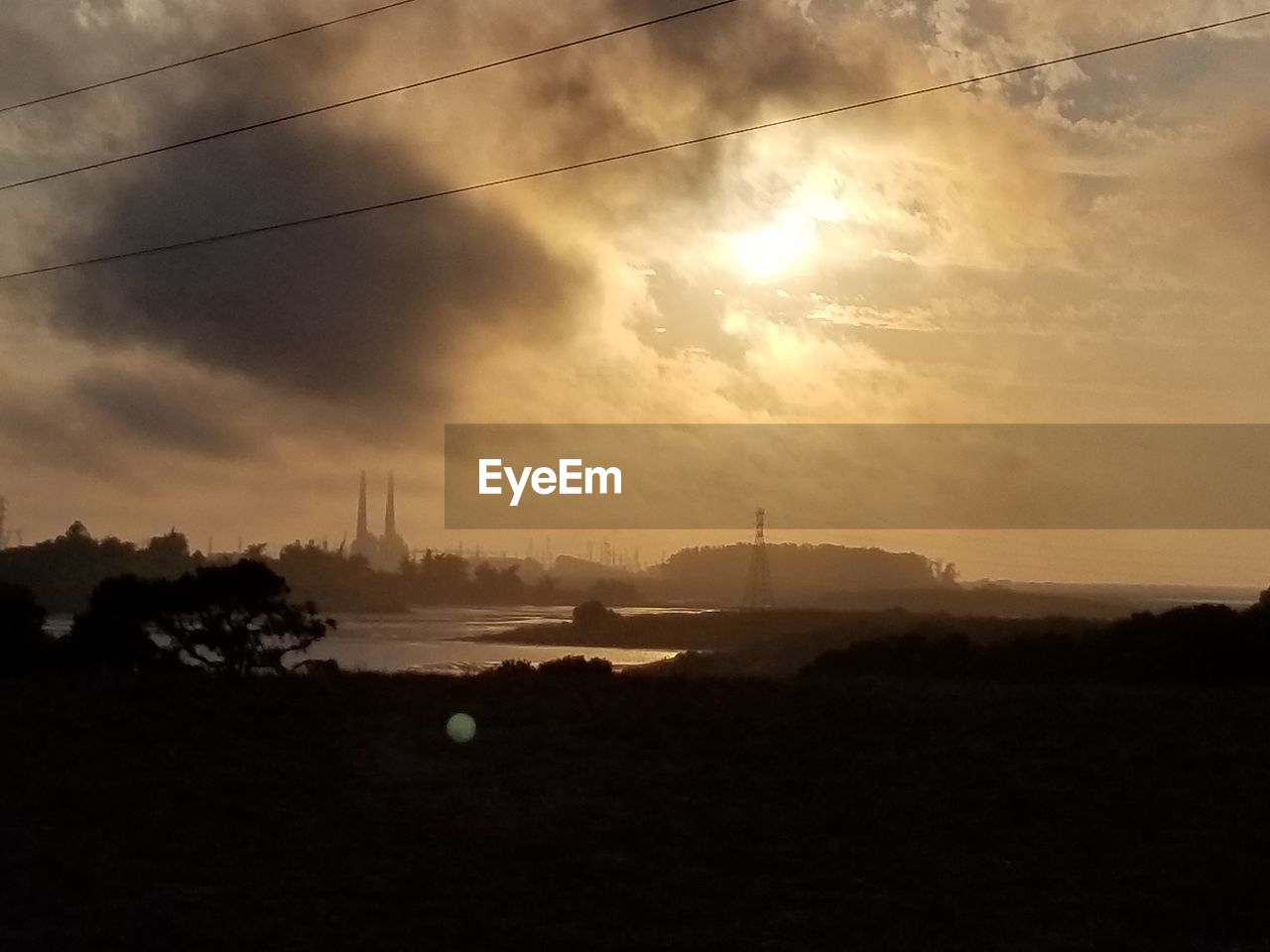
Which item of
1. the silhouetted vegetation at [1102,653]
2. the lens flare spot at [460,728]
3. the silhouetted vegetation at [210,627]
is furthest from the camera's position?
the silhouetted vegetation at [210,627]

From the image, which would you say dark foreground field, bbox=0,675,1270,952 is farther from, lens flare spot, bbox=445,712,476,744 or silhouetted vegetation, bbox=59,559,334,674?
silhouetted vegetation, bbox=59,559,334,674

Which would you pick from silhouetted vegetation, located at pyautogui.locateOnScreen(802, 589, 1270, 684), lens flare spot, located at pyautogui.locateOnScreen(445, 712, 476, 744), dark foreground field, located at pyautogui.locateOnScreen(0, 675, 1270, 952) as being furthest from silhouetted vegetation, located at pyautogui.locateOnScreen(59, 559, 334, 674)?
lens flare spot, located at pyautogui.locateOnScreen(445, 712, 476, 744)

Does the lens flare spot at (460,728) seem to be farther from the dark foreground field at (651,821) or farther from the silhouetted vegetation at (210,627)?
the silhouetted vegetation at (210,627)

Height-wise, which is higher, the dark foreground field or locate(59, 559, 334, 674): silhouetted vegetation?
locate(59, 559, 334, 674): silhouetted vegetation

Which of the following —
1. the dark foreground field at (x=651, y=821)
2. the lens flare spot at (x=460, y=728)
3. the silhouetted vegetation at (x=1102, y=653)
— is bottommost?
the dark foreground field at (x=651, y=821)

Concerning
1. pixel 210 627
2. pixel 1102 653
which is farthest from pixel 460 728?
pixel 210 627

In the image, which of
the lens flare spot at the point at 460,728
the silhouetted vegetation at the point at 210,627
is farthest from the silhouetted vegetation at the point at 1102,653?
the silhouetted vegetation at the point at 210,627

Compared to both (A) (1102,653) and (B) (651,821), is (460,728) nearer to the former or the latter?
(B) (651,821)

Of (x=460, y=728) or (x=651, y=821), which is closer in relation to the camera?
(x=651, y=821)

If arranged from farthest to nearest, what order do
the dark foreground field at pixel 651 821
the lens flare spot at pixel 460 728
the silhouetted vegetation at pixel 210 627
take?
the silhouetted vegetation at pixel 210 627, the lens flare spot at pixel 460 728, the dark foreground field at pixel 651 821
